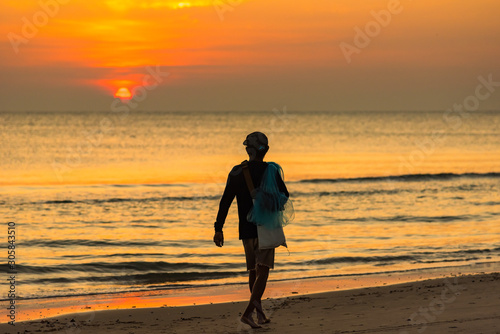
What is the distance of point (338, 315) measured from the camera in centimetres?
780

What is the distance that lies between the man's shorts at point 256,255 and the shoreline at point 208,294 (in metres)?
3.26

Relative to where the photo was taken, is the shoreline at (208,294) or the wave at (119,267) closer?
the shoreline at (208,294)

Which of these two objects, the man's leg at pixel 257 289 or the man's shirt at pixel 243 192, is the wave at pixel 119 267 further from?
the man's shirt at pixel 243 192

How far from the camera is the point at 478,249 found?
49.2 feet

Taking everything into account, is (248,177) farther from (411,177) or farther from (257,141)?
(411,177)

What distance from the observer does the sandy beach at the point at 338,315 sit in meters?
6.78

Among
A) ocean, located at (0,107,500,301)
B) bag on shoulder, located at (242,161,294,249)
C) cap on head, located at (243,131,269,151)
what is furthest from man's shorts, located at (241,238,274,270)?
ocean, located at (0,107,500,301)

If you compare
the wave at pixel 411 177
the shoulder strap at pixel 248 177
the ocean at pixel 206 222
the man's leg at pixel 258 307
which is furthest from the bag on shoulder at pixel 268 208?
the wave at pixel 411 177

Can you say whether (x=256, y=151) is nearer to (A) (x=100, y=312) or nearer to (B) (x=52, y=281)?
(A) (x=100, y=312)

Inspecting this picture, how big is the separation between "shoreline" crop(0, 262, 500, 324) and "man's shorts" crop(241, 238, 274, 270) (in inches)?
128

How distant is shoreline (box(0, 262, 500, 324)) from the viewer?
9422 millimetres

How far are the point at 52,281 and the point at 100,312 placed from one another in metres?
3.50

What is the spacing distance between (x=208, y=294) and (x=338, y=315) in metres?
3.28

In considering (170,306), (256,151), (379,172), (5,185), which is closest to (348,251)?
(170,306)
